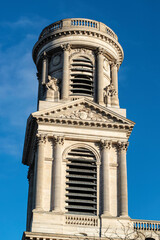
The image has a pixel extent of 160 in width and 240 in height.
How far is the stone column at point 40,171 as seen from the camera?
148 ft

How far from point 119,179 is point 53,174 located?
484 centimetres

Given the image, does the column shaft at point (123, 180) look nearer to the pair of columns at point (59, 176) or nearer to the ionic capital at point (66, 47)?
the pair of columns at point (59, 176)

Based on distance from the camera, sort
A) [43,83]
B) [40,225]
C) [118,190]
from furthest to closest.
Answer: [43,83] → [118,190] → [40,225]

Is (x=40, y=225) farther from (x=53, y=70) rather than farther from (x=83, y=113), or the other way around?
(x=53, y=70)

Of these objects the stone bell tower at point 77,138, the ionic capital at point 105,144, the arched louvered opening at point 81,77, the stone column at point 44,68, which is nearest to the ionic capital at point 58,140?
the stone bell tower at point 77,138

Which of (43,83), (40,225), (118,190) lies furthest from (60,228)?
(43,83)

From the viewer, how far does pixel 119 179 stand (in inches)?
1864

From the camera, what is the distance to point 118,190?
154 feet

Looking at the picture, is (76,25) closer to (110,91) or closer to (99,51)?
(99,51)

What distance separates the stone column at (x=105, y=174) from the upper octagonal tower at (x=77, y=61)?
434cm

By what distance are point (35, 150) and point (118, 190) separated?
7.00 metres

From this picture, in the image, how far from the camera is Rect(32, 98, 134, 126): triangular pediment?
48.9 metres

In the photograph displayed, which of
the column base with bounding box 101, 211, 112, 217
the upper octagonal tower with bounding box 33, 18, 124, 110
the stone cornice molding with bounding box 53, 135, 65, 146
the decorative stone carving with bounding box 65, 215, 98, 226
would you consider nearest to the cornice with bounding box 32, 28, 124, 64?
the upper octagonal tower with bounding box 33, 18, 124, 110

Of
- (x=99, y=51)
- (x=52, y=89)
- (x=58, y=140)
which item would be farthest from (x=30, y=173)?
(x=99, y=51)
